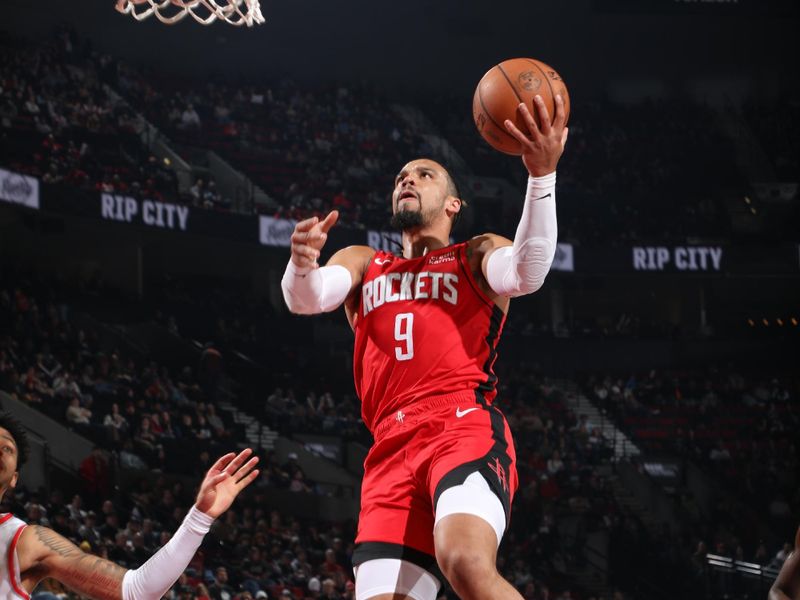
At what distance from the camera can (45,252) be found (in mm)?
21781

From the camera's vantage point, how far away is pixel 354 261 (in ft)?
16.1

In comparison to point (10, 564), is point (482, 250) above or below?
above

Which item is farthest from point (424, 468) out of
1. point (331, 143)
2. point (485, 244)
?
point (331, 143)

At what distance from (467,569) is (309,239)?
149cm

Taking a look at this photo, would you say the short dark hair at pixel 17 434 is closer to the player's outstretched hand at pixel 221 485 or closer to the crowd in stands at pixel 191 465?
the player's outstretched hand at pixel 221 485

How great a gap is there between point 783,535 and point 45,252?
50.0ft

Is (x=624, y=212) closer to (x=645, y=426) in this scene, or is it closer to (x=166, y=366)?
(x=645, y=426)

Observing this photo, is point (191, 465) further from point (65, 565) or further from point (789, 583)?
point (789, 583)

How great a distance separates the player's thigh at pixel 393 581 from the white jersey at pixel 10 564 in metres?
1.24

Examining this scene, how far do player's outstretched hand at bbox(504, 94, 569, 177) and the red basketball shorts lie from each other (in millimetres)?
998

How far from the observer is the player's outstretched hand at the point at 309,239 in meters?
4.38

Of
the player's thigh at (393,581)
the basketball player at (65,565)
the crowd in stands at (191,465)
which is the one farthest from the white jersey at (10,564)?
the crowd in stands at (191,465)

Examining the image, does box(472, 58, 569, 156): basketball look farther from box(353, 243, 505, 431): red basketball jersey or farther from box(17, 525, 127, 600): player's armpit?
box(17, 525, 127, 600): player's armpit

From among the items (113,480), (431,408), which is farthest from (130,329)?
(431,408)
